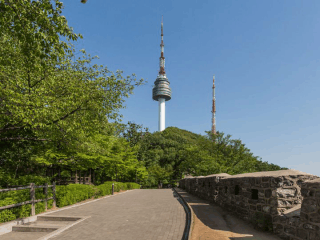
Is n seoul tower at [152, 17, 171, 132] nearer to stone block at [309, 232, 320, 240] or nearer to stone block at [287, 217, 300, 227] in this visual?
stone block at [287, 217, 300, 227]

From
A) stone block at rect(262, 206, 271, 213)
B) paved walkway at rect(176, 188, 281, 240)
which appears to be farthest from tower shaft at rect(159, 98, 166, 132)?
stone block at rect(262, 206, 271, 213)

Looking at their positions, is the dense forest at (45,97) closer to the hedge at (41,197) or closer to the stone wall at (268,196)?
the hedge at (41,197)

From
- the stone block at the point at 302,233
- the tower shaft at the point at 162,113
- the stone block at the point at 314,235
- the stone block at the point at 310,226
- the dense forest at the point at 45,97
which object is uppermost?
the tower shaft at the point at 162,113

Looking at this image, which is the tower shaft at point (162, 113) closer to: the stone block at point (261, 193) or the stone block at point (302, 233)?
the stone block at point (261, 193)

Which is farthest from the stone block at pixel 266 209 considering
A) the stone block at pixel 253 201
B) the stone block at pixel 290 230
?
the stone block at pixel 290 230

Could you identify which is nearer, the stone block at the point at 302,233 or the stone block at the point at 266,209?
the stone block at the point at 302,233

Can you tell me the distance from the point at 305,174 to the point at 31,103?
1058cm

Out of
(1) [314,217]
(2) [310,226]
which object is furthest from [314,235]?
(1) [314,217]

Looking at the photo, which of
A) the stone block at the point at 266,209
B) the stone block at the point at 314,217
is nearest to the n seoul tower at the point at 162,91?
the stone block at the point at 266,209

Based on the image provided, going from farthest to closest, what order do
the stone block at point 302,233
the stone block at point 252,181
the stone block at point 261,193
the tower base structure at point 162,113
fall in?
the tower base structure at point 162,113 → the stone block at point 252,181 → the stone block at point 261,193 → the stone block at point 302,233

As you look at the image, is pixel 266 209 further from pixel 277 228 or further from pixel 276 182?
pixel 276 182

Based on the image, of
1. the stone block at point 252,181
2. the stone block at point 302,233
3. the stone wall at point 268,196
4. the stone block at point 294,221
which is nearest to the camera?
the stone block at point 302,233

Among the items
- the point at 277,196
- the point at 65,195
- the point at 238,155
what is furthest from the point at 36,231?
the point at 238,155

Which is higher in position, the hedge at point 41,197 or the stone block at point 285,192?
the stone block at point 285,192
